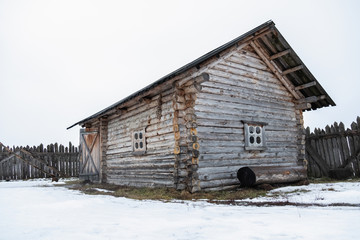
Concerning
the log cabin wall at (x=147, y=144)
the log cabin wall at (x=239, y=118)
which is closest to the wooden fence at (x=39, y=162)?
the log cabin wall at (x=147, y=144)

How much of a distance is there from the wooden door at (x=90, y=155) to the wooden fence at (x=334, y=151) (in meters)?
9.44

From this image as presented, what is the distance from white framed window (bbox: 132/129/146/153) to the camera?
1011 cm

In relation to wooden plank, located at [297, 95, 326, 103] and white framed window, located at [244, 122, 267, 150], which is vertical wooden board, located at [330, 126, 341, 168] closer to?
wooden plank, located at [297, 95, 326, 103]

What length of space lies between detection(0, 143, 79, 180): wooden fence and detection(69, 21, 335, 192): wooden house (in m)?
6.65

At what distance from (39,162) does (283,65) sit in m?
14.3

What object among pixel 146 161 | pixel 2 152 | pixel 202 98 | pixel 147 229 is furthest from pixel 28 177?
pixel 147 229

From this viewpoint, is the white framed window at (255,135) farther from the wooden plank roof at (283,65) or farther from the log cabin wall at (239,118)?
the wooden plank roof at (283,65)

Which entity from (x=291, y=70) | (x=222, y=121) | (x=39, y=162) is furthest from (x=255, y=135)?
(x=39, y=162)

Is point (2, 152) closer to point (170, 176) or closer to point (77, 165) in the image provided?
point (77, 165)

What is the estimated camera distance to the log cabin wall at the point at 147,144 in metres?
8.91

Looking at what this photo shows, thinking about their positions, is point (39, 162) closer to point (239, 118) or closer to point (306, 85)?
point (239, 118)

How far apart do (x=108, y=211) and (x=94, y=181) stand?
28.9 ft

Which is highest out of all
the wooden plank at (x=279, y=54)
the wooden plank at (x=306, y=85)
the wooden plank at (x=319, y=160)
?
the wooden plank at (x=279, y=54)

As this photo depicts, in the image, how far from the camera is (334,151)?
1199cm
